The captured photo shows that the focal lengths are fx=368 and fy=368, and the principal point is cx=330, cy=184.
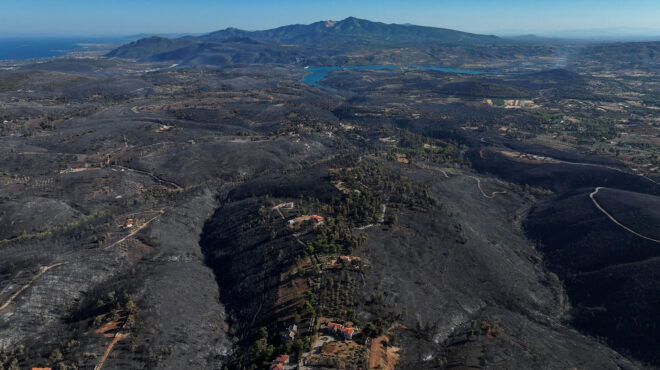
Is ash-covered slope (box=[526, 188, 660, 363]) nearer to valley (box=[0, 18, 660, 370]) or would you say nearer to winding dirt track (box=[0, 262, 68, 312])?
valley (box=[0, 18, 660, 370])

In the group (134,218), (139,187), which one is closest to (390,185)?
(134,218)

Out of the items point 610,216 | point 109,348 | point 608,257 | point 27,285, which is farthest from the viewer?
point 610,216

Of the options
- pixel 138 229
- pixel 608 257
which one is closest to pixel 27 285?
pixel 138 229

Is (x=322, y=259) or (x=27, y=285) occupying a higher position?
(x=27, y=285)

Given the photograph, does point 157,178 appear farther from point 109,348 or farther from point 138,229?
point 109,348

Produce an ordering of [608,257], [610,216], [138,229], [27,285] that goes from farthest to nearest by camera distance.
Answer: [610,216]
[138,229]
[608,257]
[27,285]

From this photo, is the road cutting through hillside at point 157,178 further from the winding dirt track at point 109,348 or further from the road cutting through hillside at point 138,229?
the winding dirt track at point 109,348

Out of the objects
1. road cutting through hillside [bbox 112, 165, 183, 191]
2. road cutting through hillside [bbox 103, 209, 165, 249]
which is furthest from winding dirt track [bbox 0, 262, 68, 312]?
road cutting through hillside [bbox 112, 165, 183, 191]

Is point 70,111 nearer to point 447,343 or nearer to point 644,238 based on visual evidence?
point 447,343

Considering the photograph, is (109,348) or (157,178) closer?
(109,348)

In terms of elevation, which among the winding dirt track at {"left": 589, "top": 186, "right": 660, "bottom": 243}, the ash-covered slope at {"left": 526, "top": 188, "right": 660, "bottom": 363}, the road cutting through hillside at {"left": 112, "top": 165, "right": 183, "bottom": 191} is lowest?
the ash-covered slope at {"left": 526, "top": 188, "right": 660, "bottom": 363}

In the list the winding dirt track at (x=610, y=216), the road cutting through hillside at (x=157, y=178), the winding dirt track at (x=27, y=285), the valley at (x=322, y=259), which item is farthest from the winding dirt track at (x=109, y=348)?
the winding dirt track at (x=610, y=216)
